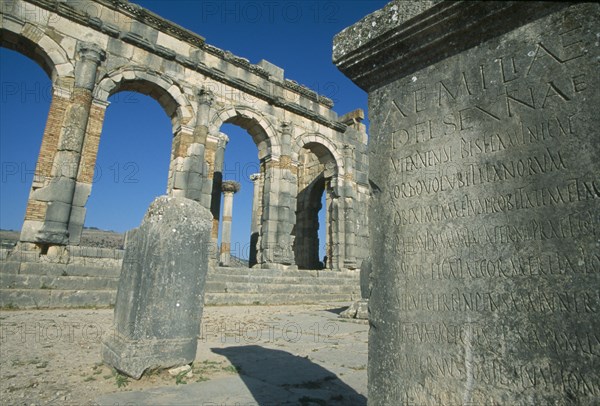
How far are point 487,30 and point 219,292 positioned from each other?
352 inches

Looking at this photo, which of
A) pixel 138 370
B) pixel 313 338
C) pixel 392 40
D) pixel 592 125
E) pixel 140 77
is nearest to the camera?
pixel 592 125

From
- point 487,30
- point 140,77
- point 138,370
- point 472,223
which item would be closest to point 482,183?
point 472,223

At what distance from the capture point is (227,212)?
65.3 feet

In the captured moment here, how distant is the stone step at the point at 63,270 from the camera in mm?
7324

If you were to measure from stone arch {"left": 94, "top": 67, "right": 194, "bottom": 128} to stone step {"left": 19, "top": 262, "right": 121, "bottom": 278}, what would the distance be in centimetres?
481

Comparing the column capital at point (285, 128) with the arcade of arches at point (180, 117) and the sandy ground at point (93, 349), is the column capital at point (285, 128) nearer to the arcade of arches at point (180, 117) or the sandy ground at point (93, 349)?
the arcade of arches at point (180, 117)

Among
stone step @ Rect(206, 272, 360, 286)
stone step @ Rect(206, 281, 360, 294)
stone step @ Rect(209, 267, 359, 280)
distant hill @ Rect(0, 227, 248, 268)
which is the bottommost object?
stone step @ Rect(206, 281, 360, 294)

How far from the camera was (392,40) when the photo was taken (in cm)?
175

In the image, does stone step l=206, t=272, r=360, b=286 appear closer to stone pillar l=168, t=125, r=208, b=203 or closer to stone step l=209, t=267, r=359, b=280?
stone step l=209, t=267, r=359, b=280

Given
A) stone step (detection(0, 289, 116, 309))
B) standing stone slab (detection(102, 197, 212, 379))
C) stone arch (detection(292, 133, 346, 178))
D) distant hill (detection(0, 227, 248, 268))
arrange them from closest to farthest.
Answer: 1. standing stone slab (detection(102, 197, 212, 379))
2. stone step (detection(0, 289, 116, 309))
3. stone arch (detection(292, 133, 346, 178))
4. distant hill (detection(0, 227, 248, 268))

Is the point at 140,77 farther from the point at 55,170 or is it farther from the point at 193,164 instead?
A: the point at 55,170

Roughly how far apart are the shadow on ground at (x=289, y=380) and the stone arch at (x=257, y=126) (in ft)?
32.9

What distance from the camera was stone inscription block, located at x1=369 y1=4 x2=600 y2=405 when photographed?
1.22 m

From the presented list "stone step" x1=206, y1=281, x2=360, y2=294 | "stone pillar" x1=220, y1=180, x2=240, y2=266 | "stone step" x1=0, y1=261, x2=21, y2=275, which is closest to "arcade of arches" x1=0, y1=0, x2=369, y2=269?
"stone step" x1=0, y1=261, x2=21, y2=275
